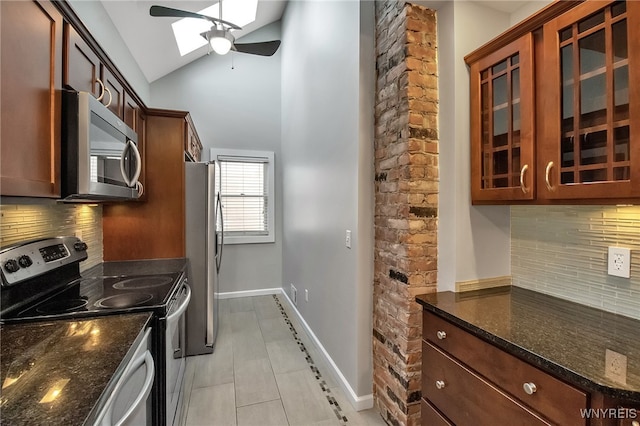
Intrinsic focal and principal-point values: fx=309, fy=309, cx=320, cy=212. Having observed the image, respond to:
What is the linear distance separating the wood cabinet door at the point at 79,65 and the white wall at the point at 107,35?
613 mm

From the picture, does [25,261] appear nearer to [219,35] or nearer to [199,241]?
[199,241]

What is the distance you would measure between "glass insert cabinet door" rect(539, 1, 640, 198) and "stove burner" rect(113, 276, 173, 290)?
7.20 ft

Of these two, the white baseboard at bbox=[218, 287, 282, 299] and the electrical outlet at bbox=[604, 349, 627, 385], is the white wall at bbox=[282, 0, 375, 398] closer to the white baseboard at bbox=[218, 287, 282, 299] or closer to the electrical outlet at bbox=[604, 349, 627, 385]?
the white baseboard at bbox=[218, 287, 282, 299]

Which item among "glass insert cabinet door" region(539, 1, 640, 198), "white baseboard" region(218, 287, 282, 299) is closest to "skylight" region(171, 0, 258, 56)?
"white baseboard" region(218, 287, 282, 299)

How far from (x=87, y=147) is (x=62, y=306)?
82 cm

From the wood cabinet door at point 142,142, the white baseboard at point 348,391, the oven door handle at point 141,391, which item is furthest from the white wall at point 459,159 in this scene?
the wood cabinet door at point 142,142

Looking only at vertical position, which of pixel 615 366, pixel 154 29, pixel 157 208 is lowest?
pixel 615 366

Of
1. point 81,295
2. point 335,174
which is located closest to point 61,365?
point 81,295

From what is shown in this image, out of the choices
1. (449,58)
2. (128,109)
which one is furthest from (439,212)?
(128,109)

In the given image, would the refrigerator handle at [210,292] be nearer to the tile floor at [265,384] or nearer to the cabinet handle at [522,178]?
the tile floor at [265,384]

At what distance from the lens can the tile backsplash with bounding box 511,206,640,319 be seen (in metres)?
1.34

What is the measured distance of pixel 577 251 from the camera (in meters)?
1.52

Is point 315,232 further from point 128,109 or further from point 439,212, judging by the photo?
point 128,109

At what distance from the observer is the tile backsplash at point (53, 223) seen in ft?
4.85
